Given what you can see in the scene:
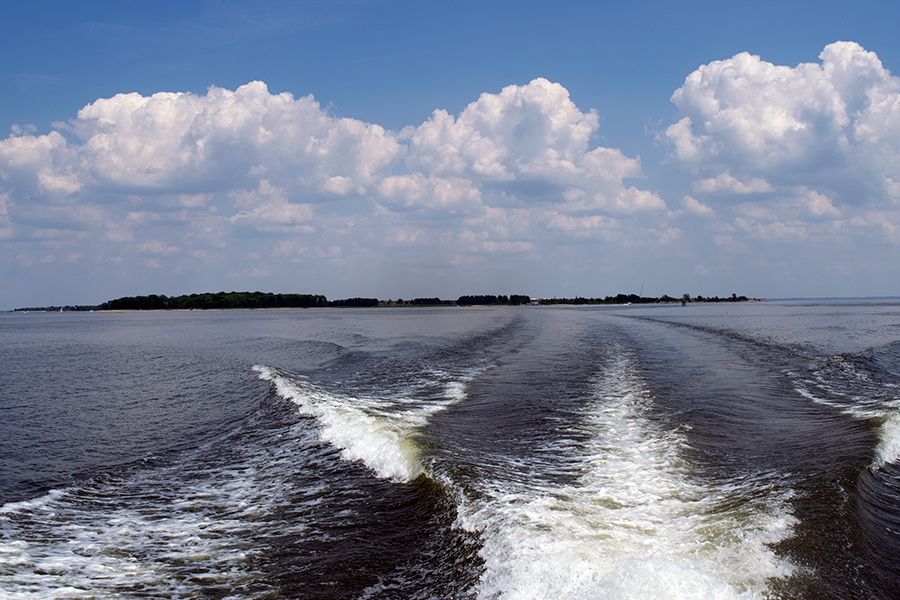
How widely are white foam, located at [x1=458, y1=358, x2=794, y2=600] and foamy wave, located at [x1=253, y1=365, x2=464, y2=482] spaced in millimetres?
2190

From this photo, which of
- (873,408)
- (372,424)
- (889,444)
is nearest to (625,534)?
(889,444)

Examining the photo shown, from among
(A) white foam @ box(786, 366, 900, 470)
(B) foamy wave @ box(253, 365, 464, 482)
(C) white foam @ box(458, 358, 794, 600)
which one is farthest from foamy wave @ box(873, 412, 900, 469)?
(B) foamy wave @ box(253, 365, 464, 482)

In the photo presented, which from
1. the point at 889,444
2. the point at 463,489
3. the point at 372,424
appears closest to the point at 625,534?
the point at 463,489

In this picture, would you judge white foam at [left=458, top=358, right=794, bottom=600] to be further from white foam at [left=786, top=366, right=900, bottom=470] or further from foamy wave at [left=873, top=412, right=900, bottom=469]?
white foam at [left=786, top=366, right=900, bottom=470]

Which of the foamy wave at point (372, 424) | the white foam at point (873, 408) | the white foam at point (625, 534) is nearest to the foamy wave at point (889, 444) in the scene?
the white foam at point (873, 408)

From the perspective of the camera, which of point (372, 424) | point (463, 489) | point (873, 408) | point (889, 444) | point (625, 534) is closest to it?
point (625, 534)

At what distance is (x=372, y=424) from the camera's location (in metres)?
11.8

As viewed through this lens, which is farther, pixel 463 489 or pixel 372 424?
pixel 372 424

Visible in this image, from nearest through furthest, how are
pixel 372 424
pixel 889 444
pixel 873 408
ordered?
pixel 889 444, pixel 372 424, pixel 873 408

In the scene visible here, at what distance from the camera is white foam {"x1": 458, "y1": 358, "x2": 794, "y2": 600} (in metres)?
5.04

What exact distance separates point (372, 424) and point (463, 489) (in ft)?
15.1

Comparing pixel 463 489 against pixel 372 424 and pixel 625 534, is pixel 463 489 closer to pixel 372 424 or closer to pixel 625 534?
pixel 625 534

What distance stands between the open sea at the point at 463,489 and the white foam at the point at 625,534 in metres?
0.03

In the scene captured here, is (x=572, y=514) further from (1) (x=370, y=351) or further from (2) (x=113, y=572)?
(1) (x=370, y=351)
